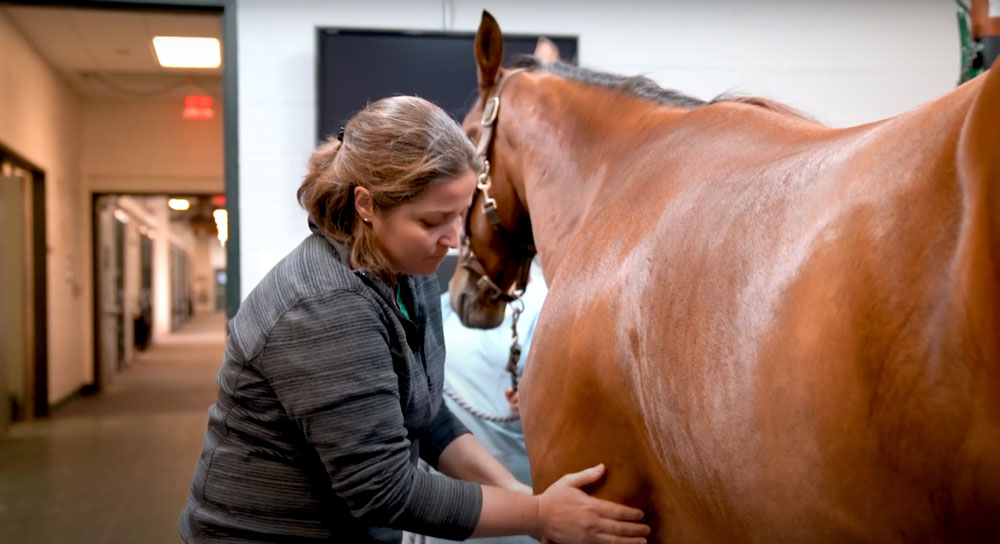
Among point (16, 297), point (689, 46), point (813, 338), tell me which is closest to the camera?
point (813, 338)

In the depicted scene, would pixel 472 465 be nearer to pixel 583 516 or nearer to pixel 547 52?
pixel 583 516

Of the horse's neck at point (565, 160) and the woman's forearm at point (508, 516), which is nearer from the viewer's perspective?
the woman's forearm at point (508, 516)

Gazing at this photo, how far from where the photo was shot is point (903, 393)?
0.54 meters

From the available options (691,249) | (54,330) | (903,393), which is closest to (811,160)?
(691,249)

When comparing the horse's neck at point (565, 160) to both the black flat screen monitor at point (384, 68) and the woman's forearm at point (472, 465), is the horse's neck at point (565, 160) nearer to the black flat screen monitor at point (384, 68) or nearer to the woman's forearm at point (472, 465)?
the woman's forearm at point (472, 465)

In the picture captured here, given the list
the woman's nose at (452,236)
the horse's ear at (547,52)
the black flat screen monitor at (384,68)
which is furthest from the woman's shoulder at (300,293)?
the black flat screen monitor at (384,68)

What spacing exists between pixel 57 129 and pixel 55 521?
4.13 m

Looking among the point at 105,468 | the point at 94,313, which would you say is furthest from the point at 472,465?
the point at 94,313

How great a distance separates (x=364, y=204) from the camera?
1055 millimetres

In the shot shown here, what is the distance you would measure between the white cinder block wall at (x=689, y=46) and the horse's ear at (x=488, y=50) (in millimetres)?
1871

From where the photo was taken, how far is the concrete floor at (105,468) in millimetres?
3381

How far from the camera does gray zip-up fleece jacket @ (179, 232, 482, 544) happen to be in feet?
3.23

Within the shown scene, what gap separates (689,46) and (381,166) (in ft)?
9.59

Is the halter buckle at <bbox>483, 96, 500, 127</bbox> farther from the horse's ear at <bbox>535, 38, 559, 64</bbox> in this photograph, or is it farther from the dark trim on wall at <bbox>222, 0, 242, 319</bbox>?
the dark trim on wall at <bbox>222, 0, 242, 319</bbox>
